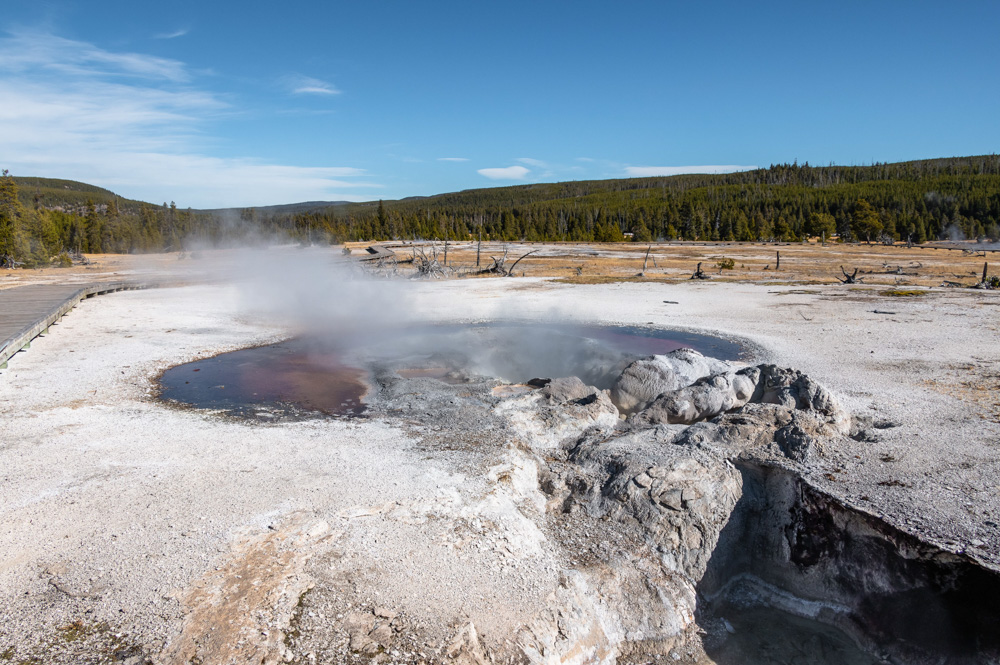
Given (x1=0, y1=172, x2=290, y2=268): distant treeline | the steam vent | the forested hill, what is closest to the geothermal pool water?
the steam vent

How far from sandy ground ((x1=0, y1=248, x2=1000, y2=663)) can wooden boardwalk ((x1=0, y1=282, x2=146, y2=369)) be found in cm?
107

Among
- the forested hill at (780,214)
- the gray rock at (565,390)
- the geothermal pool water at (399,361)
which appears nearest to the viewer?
the gray rock at (565,390)

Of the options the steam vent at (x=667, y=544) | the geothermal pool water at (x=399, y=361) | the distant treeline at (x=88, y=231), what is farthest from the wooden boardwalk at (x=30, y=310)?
the distant treeline at (x=88, y=231)

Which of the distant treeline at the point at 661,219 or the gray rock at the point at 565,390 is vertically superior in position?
the distant treeline at the point at 661,219

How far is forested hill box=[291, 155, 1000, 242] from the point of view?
238ft

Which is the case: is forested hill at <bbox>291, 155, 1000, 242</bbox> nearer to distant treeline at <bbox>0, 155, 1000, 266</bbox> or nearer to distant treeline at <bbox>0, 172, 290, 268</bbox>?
distant treeline at <bbox>0, 155, 1000, 266</bbox>

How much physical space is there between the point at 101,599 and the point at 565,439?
433 cm

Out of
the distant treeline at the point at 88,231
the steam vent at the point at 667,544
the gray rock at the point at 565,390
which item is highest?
the distant treeline at the point at 88,231

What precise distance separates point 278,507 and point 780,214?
8908 centimetres

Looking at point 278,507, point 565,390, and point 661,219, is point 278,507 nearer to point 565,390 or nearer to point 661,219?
point 565,390

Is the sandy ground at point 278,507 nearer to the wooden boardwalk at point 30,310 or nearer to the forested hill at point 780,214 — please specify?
the wooden boardwalk at point 30,310

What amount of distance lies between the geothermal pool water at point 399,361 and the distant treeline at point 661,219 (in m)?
34.6

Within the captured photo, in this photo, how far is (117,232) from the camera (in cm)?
6044

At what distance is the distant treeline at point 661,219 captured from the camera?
59.5 metres
